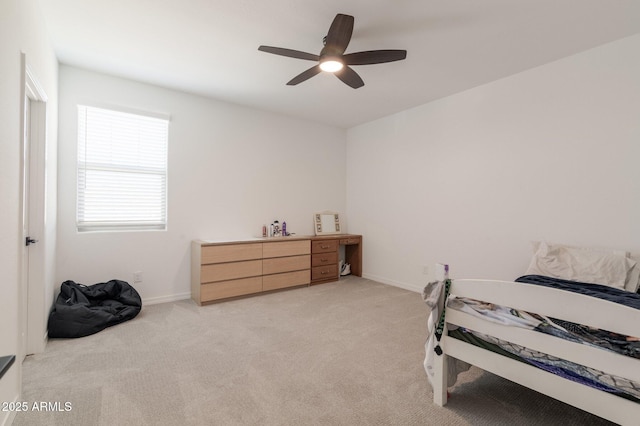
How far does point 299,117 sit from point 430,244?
9.16 feet

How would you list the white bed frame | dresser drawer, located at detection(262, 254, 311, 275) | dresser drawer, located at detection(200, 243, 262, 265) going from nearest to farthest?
the white bed frame < dresser drawer, located at detection(200, 243, 262, 265) < dresser drawer, located at detection(262, 254, 311, 275)

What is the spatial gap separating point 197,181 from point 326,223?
86.7 inches

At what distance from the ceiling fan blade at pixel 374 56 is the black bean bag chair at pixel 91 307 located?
124 inches

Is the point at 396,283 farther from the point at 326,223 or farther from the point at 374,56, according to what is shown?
the point at 374,56

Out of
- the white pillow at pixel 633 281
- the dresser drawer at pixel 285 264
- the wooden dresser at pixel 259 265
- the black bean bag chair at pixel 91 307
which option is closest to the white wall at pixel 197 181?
the black bean bag chair at pixel 91 307

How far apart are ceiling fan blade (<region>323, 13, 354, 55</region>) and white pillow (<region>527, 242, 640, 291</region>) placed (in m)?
2.55

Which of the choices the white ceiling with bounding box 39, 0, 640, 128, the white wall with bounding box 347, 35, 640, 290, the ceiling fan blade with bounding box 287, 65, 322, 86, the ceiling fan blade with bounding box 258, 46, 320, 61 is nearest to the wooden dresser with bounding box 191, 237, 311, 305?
the white wall with bounding box 347, 35, 640, 290

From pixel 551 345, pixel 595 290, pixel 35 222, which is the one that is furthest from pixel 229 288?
pixel 595 290

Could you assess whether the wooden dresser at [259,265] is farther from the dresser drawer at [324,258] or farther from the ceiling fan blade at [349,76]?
the ceiling fan blade at [349,76]

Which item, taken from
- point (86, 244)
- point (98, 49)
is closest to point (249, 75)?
point (98, 49)

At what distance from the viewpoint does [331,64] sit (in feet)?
7.70

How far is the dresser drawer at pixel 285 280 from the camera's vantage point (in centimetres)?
395

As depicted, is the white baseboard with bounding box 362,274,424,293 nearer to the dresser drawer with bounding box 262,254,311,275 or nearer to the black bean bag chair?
the dresser drawer with bounding box 262,254,311,275

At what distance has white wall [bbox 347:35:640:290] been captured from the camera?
2561 mm
